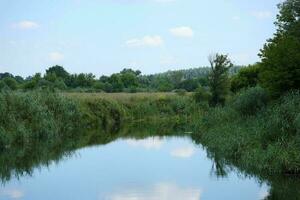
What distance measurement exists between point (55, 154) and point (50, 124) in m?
8.33

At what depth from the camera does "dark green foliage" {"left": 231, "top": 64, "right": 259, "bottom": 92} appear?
3941 centimetres

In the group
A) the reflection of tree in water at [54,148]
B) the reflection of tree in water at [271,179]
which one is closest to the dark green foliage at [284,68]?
the reflection of tree in water at [271,179]

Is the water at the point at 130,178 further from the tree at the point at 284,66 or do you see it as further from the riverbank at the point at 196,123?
the tree at the point at 284,66

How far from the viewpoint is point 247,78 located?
133ft

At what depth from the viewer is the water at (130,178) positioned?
1722cm

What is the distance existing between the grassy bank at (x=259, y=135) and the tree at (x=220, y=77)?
1147 centimetres

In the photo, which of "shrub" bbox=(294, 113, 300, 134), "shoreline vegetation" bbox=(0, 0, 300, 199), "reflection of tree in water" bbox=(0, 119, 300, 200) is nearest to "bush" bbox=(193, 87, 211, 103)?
"shoreline vegetation" bbox=(0, 0, 300, 199)

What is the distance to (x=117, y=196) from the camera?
16.9 metres

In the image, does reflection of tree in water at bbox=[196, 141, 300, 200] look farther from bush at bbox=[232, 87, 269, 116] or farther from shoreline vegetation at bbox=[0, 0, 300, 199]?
bush at bbox=[232, 87, 269, 116]

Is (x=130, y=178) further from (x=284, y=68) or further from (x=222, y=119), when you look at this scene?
(x=222, y=119)

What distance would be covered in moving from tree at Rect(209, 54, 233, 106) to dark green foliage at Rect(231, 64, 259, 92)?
75cm

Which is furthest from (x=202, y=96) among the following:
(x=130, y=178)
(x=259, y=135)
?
(x=130, y=178)

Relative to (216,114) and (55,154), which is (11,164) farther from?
(216,114)

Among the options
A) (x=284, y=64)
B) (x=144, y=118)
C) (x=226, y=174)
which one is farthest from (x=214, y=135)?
(x=144, y=118)
